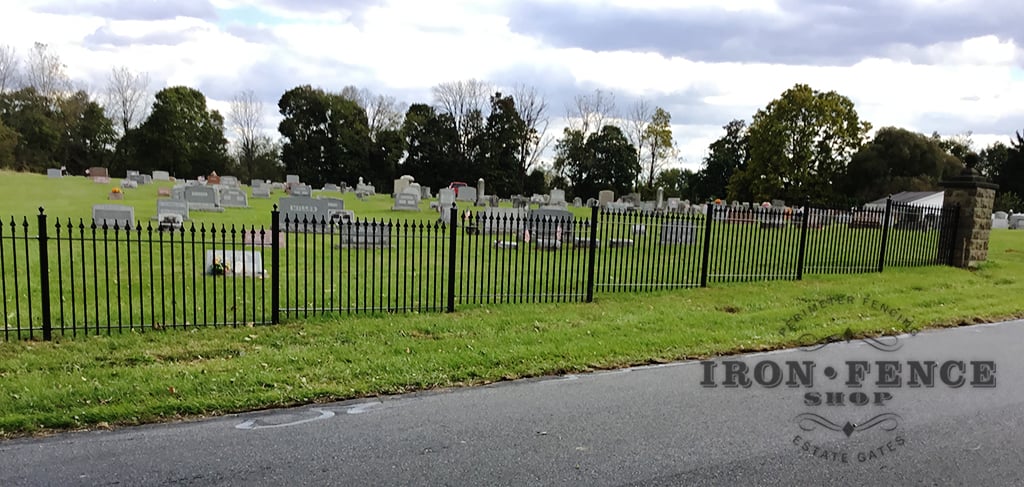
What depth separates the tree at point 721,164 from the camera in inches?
2254

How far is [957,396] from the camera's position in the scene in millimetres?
5578

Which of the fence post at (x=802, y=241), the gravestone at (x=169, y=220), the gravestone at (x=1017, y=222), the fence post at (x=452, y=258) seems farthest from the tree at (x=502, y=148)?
the fence post at (x=452, y=258)

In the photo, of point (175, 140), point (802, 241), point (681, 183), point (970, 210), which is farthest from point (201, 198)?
point (681, 183)

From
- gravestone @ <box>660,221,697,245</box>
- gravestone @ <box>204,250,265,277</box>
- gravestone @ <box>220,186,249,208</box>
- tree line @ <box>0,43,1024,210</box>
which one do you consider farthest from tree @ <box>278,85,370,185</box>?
gravestone @ <box>204,250,265,277</box>

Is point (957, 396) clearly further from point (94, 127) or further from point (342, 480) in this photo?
point (94, 127)

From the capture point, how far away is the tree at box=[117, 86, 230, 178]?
5859 centimetres

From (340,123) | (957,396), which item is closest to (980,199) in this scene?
(957,396)

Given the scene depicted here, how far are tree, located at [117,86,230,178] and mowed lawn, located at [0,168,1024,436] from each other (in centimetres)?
6055

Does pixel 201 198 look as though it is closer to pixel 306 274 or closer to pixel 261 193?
pixel 261 193

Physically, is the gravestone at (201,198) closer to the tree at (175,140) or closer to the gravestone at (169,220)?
the gravestone at (169,220)

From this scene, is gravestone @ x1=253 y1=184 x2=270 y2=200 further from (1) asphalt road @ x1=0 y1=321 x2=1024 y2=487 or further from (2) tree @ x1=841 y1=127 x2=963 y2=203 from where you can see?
(2) tree @ x1=841 y1=127 x2=963 y2=203

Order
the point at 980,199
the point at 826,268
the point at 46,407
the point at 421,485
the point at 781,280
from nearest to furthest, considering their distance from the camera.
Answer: the point at 421,485 < the point at 46,407 < the point at 781,280 < the point at 826,268 < the point at 980,199

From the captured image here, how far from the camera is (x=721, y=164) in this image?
57094mm

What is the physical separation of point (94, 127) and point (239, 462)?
69562mm
